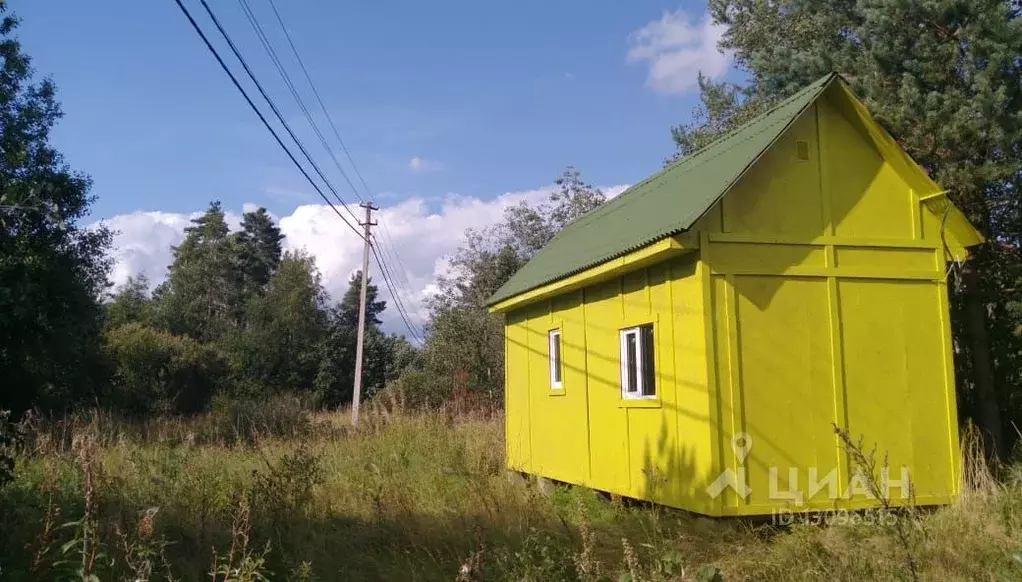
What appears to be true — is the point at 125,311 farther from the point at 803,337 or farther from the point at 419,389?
the point at 803,337

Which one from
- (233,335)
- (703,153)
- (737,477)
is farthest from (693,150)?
(233,335)

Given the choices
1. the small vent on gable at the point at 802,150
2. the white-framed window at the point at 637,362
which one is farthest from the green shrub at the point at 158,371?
the small vent on gable at the point at 802,150

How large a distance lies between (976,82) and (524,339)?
741cm

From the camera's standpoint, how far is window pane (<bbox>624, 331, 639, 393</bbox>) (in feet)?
31.1

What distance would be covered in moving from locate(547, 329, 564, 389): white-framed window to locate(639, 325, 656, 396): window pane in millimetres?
2656

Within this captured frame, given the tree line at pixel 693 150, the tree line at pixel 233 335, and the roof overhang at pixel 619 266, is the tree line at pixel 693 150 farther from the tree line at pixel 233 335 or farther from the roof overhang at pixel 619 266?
the roof overhang at pixel 619 266

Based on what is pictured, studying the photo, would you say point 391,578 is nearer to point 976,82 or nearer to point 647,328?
point 647,328

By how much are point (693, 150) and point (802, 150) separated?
43.7ft

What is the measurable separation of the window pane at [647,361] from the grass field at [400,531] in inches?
52.7

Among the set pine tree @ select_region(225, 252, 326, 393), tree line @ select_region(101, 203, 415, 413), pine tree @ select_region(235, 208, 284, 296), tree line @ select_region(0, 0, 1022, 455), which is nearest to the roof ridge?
tree line @ select_region(0, 0, 1022, 455)

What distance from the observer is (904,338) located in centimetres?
848

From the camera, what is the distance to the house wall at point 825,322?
7.85m

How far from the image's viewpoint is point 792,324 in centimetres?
812

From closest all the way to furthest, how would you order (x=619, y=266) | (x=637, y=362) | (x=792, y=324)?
(x=792, y=324)
(x=619, y=266)
(x=637, y=362)
